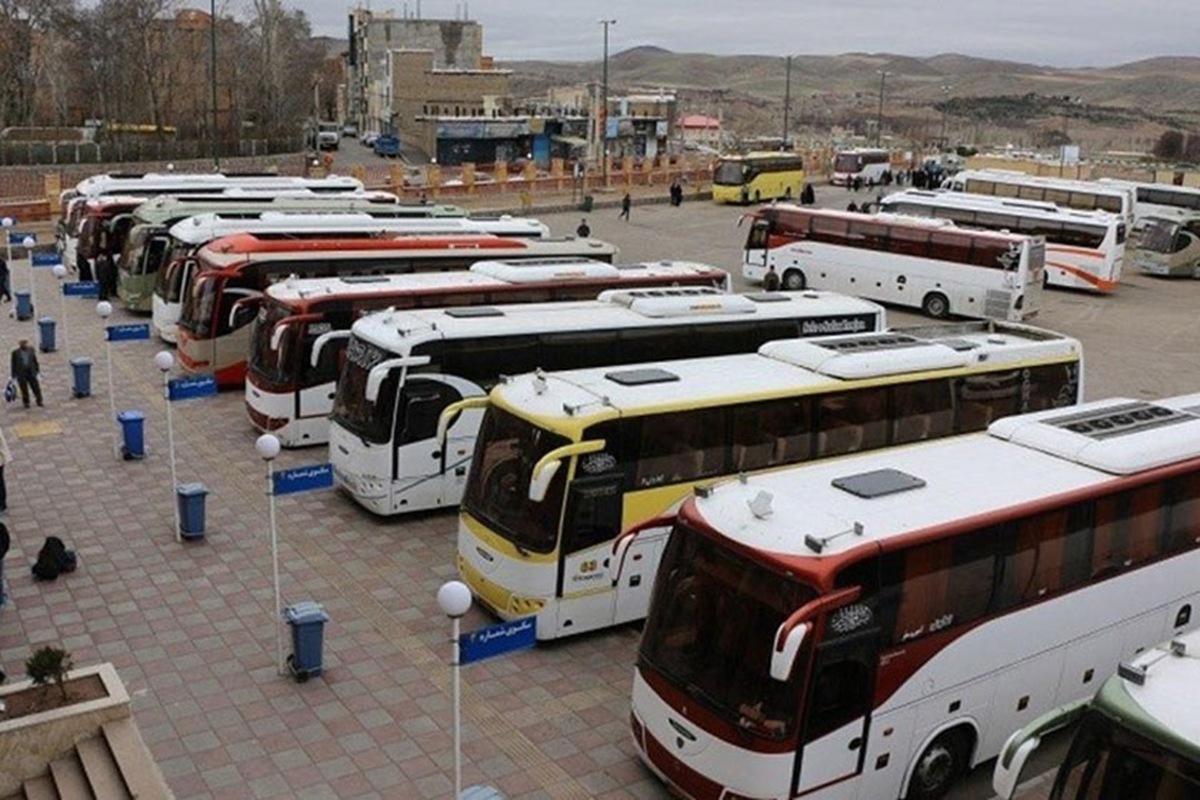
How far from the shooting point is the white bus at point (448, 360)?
14.3 m

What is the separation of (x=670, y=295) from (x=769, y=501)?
8.15 m

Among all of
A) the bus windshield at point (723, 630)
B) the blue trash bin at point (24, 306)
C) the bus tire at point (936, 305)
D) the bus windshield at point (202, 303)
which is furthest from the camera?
the bus tire at point (936, 305)

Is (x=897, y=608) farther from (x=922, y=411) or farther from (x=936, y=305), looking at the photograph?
(x=936, y=305)

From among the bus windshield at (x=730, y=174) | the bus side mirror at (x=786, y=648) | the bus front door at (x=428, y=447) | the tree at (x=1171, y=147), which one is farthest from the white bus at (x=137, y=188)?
the tree at (x=1171, y=147)

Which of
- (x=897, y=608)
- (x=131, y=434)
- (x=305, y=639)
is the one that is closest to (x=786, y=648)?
(x=897, y=608)

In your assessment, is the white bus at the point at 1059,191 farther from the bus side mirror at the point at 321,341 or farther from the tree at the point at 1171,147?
the tree at the point at 1171,147

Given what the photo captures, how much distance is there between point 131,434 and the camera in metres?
17.0

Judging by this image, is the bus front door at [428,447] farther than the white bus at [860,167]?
No

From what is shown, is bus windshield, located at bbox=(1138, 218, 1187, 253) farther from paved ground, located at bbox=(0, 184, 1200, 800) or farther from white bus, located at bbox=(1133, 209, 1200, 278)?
paved ground, located at bbox=(0, 184, 1200, 800)

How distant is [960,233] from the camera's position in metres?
30.4

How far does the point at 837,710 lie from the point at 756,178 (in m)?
46.8

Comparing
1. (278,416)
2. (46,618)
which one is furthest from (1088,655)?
(278,416)

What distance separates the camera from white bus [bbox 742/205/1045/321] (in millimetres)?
29453

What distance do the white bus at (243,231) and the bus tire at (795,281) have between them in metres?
11.1
